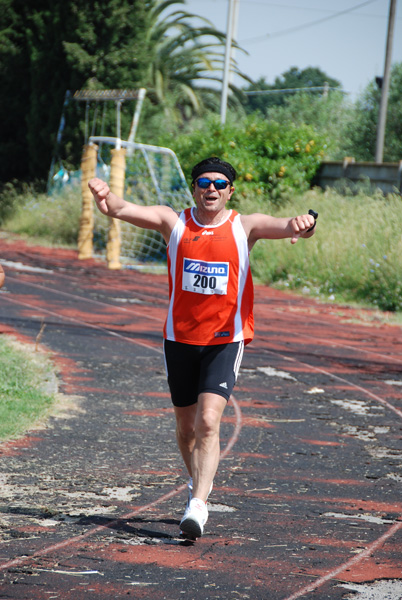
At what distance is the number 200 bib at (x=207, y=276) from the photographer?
4.80 meters

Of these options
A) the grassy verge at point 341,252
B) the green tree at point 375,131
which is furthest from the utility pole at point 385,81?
the green tree at point 375,131

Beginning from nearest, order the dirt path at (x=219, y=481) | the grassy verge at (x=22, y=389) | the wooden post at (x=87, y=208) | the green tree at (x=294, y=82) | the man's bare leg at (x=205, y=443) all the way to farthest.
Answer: the dirt path at (x=219, y=481) < the man's bare leg at (x=205, y=443) < the grassy verge at (x=22, y=389) < the wooden post at (x=87, y=208) < the green tree at (x=294, y=82)

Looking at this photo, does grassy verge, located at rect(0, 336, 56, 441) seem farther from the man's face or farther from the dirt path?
the man's face

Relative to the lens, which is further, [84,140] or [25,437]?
[84,140]

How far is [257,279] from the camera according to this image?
19.7 meters

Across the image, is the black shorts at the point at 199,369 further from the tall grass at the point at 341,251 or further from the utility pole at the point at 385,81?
the utility pole at the point at 385,81

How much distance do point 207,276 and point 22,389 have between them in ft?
12.4

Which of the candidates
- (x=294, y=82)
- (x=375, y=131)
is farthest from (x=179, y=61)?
(x=294, y=82)

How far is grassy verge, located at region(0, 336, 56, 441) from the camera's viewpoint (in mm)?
7141

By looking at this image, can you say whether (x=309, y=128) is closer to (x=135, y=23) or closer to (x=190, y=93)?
(x=135, y=23)

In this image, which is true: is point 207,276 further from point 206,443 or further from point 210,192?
point 206,443

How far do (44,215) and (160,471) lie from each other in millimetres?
19892

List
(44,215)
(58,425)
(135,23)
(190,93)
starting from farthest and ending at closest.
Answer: (190,93), (135,23), (44,215), (58,425)

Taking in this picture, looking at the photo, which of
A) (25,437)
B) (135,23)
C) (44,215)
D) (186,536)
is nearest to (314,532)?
(186,536)
